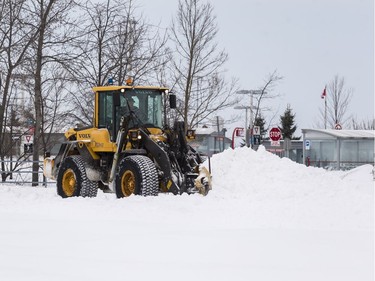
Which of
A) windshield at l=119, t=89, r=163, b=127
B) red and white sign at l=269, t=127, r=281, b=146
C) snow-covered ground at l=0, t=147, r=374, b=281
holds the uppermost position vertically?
windshield at l=119, t=89, r=163, b=127

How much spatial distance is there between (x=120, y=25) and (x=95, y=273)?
21.1 m

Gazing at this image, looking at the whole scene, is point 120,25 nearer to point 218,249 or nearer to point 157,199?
point 157,199

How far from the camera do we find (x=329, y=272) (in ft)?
26.4

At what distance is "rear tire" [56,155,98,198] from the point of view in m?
18.5

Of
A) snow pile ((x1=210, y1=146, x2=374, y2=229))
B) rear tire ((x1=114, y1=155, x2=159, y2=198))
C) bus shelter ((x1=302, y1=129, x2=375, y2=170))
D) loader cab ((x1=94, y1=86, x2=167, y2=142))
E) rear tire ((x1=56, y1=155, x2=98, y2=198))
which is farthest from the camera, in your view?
bus shelter ((x1=302, y1=129, x2=375, y2=170))

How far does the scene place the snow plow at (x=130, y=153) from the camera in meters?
16.6

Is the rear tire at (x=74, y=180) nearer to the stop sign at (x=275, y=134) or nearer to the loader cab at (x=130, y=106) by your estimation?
the loader cab at (x=130, y=106)

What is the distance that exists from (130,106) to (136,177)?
2402mm

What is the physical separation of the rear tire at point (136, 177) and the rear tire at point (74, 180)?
5.15 ft

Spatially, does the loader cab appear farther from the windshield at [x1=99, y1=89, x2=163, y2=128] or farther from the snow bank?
the snow bank

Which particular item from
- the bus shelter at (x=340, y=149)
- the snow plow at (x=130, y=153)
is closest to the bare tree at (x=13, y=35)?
the snow plow at (x=130, y=153)

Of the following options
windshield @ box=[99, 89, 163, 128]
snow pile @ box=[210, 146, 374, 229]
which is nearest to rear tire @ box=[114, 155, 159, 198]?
snow pile @ box=[210, 146, 374, 229]

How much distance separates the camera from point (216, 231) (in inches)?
465

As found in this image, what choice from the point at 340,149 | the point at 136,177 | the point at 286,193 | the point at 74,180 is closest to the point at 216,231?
the point at 286,193
